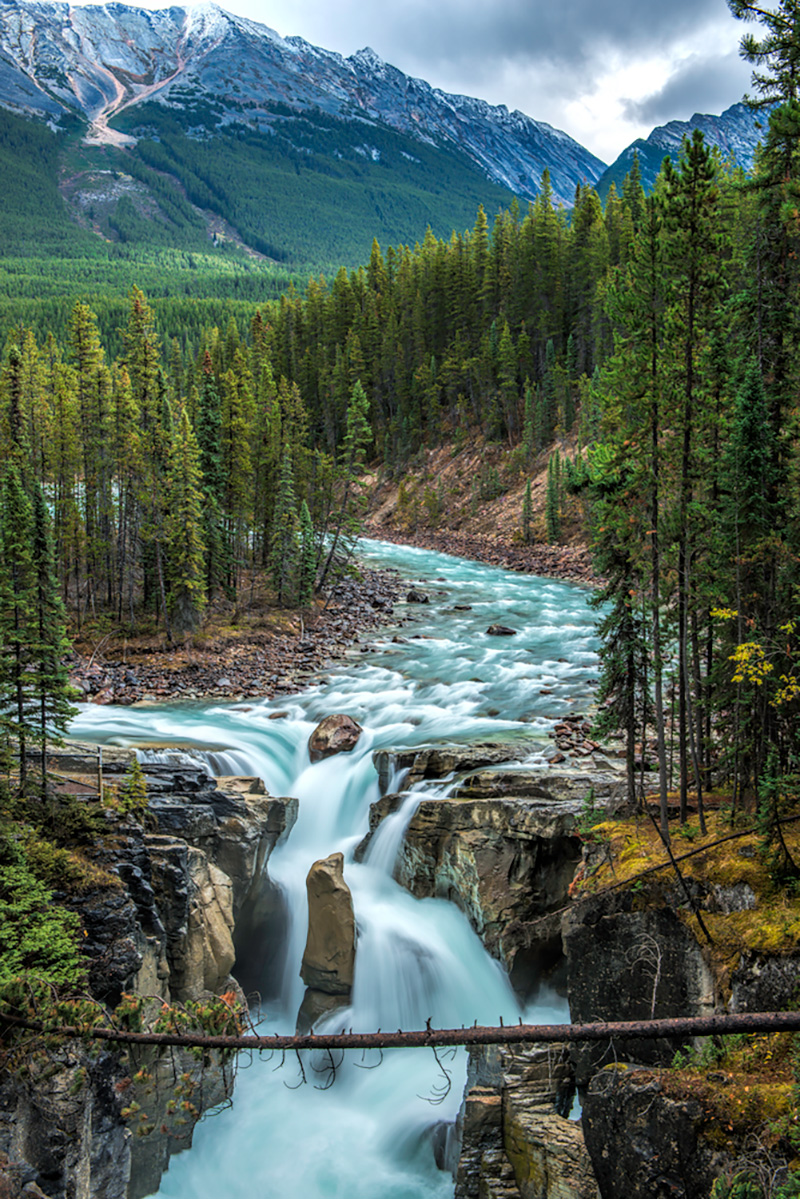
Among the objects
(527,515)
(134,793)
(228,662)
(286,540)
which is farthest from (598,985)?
(527,515)

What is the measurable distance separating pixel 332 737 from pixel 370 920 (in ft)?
21.3

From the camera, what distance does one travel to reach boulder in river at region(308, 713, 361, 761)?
22000 mm

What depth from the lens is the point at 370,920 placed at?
16.8 m

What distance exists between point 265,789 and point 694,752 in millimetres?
11365

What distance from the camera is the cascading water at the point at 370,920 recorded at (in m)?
12.9

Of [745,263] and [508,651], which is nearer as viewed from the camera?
[745,263]

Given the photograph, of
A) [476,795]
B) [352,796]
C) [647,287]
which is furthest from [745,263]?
[352,796]

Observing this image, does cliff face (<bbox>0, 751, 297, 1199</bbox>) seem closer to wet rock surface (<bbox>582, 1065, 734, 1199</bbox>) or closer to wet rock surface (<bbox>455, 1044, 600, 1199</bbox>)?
wet rock surface (<bbox>455, 1044, 600, 1199</bbox>)

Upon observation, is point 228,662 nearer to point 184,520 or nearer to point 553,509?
point 184,520

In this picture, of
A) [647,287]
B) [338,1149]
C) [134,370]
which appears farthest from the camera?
[134,370]

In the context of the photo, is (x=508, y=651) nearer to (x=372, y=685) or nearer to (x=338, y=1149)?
(x=372, y=685)

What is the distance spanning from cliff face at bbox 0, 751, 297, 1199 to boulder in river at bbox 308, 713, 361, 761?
285cm

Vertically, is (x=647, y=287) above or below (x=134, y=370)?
below

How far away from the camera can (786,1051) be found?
8820mm
